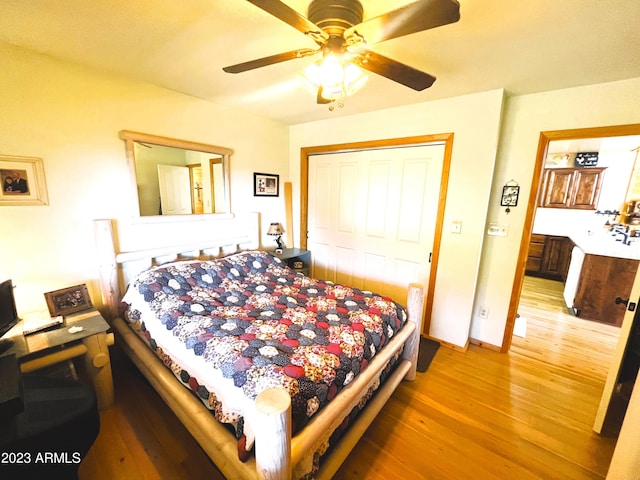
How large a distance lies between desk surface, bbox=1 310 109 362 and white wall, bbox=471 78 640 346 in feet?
10.5

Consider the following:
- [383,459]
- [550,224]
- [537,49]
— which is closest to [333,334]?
[383,459]

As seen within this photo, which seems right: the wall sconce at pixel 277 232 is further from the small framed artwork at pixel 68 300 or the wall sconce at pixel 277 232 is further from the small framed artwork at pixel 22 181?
the small framed artwork at pixel 22 181

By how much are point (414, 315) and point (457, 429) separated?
748 mm

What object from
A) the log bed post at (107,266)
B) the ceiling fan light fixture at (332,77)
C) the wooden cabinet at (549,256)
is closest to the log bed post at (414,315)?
the ceiling fan light fixture at (332,77)

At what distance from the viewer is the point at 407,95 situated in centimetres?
227

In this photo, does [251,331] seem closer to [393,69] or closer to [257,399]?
[257,399]

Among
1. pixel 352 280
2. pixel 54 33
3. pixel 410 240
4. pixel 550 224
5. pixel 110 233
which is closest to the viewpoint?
pixel 54 33

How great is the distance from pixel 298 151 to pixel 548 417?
3.49 meters

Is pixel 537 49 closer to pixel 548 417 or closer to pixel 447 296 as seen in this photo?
pixel 447 296

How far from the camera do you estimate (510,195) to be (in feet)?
7.69

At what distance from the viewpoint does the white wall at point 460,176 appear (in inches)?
87.2

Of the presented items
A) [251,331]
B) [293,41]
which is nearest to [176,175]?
Answer: [293,41]

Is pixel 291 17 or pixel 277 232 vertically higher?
pixel 291 17

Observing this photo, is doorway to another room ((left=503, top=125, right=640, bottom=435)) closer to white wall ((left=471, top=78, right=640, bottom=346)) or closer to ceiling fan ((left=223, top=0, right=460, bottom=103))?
white wall ((left=471, top=78, right=640, bottom=346))
